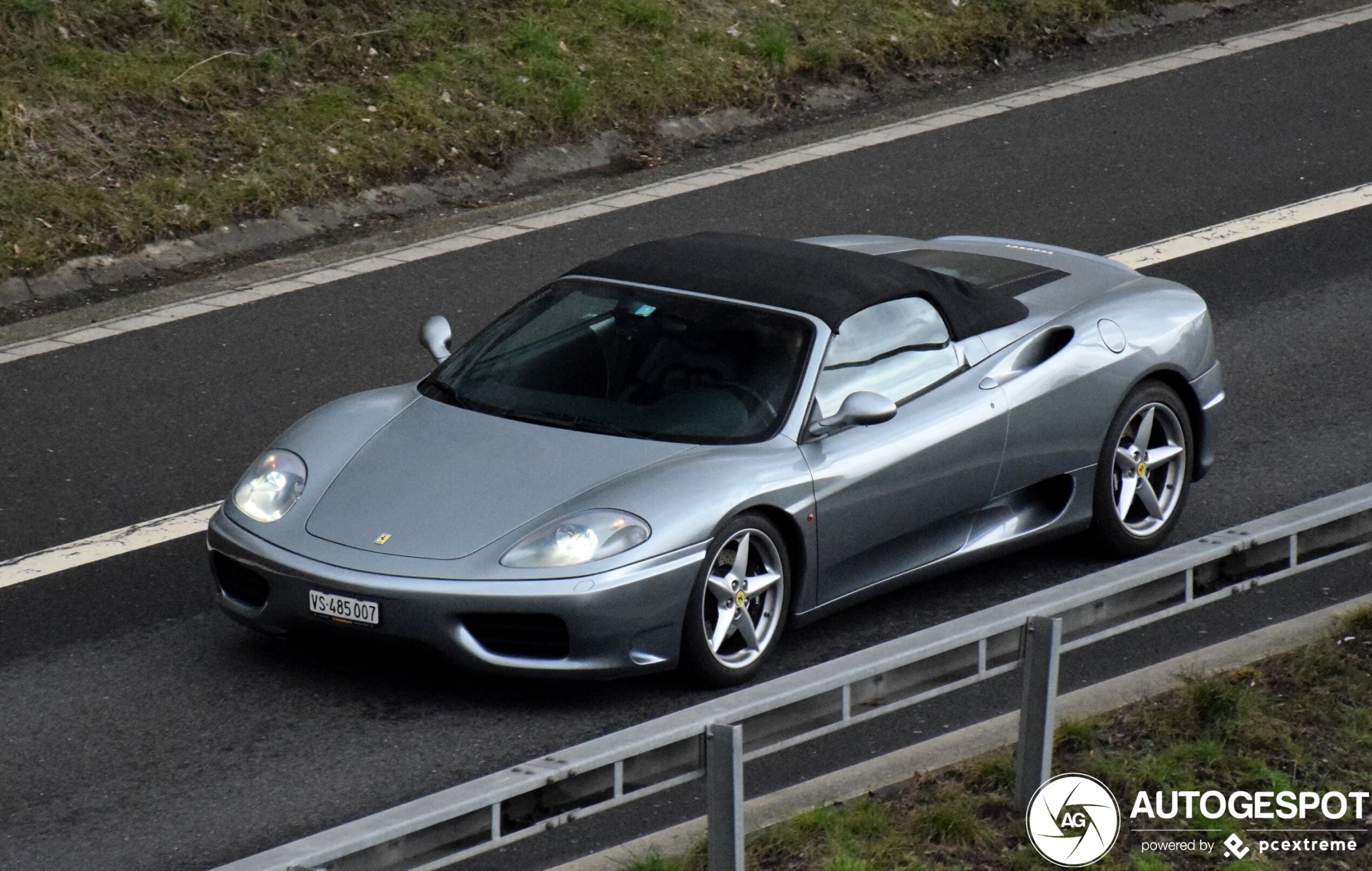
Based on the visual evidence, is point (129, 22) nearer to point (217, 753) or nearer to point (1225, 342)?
point (1225, 342)

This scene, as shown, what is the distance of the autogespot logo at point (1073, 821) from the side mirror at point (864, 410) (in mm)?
1634

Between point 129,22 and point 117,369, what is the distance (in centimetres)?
441

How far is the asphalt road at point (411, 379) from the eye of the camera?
609cm

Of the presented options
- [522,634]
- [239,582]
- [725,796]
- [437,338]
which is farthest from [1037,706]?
[437,338]

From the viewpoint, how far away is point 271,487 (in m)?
6.80

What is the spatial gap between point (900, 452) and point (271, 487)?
2.11m

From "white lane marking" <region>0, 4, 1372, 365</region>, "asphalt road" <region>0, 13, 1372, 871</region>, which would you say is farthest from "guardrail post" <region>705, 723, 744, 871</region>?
"white lane marking" <region>0, 4, 1372, 365</region>

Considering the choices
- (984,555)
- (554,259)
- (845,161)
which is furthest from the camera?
(845,161)

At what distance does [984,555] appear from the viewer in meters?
7.30

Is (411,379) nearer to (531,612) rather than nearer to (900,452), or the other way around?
(900,452)

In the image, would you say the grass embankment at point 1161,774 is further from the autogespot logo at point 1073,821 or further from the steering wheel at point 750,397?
the steering wheel at point 750,397

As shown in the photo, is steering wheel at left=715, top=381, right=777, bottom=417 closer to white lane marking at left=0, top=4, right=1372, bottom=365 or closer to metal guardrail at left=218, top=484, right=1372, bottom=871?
metal guardrail at left=218, top=484, right=1372, bottom=871

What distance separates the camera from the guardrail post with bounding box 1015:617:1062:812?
16.9 ft

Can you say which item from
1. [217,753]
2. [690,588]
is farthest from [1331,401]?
[217,753]
